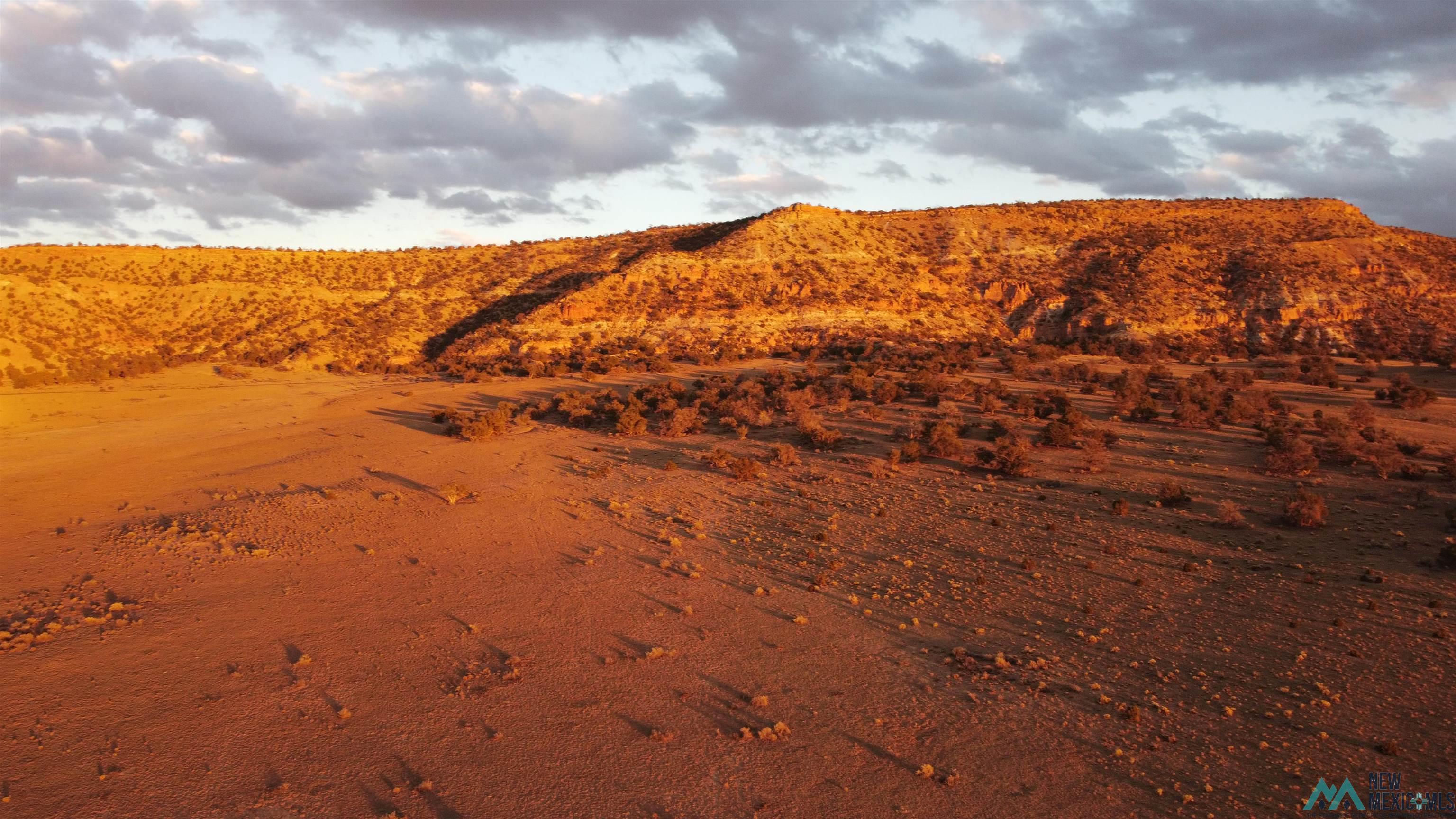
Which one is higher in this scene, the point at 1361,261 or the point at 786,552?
the point at 1361,261

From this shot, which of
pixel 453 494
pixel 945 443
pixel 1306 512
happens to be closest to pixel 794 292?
pixel 945 443

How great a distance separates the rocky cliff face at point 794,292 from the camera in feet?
152

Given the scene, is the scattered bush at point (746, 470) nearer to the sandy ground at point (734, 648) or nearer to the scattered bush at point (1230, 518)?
the sandy ground at point (734, 648)

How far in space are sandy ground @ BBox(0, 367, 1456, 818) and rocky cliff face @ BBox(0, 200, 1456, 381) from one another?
2777 centimetres

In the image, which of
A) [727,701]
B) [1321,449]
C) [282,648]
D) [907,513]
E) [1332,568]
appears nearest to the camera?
[727,701]

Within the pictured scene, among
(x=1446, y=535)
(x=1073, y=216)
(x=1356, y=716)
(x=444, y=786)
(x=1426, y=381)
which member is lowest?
(x=444, y=786)

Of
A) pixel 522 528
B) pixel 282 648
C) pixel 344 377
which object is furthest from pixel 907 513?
pixel 344 377

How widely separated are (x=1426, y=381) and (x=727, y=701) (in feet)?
112

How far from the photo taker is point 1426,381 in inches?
1155

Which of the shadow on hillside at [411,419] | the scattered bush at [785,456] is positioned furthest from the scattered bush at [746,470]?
the shadow on hillside at [411,419]

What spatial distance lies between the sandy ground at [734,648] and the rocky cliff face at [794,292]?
2777 cm

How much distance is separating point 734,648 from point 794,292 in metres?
43.9

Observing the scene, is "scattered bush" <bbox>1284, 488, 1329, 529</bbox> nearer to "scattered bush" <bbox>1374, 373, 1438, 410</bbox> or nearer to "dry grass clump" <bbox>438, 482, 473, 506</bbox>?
"scattered bush" <bbox>1374, 373, 1438, 410</bbox>

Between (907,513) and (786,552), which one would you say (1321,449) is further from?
(786,552)
